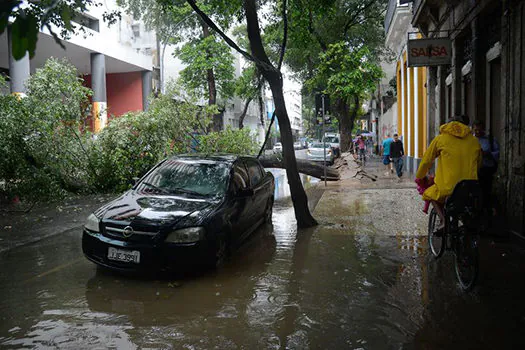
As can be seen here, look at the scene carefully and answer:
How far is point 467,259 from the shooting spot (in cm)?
506

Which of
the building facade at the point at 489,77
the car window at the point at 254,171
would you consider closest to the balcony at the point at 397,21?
the building facade at the point at 489,77

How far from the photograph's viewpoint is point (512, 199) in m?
7.37

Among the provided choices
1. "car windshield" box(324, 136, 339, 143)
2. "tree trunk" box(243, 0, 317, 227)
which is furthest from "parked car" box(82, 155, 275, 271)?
"car windshield" box(324, 136, 339, 143)

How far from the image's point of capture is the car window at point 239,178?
696 cm

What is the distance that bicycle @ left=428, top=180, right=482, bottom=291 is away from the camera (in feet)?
16.4

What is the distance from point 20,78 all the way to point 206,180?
1572 centimetres

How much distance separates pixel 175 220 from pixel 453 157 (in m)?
3.44

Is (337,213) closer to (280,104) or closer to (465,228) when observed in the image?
(280,104)

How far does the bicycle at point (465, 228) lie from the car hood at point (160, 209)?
3.00m

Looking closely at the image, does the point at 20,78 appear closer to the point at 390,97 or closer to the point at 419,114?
the point at 419,114

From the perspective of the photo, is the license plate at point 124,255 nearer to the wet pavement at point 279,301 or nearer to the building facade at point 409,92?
the wet pavement at point 279,301

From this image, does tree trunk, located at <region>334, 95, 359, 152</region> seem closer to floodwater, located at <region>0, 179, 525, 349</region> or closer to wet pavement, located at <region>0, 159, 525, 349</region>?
wet pavement, located at <region>0, 159, 525, 349</region>

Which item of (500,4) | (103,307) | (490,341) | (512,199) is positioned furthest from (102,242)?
(500,4)

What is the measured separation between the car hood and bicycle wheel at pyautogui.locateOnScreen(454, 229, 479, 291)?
3064mm
